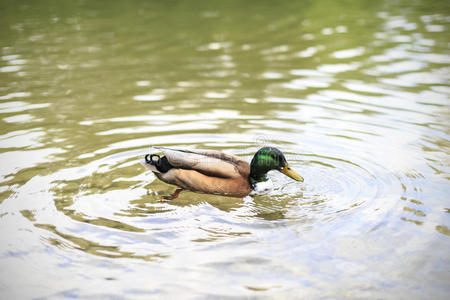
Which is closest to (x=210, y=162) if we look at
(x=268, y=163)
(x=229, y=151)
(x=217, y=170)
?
(x=217, y=170)

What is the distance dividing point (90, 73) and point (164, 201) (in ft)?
18.1

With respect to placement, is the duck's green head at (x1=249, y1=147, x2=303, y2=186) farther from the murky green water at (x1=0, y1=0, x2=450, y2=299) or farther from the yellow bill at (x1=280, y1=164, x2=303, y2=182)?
the murky green water at (x1=0, y1=0, x2=450, y2=299)

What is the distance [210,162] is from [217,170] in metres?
0.13

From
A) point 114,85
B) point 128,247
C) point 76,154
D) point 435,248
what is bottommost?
point 435,248

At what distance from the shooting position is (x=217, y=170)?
5641 mm

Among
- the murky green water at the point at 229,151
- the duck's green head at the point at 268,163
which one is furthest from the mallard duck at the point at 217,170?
the murky green water at the point at 229,151

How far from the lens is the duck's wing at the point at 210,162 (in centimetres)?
566

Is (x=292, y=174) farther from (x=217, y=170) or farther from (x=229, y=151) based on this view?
(x=229, y=151)

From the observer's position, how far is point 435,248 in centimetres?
465

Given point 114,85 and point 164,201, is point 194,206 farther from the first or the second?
point 114,85

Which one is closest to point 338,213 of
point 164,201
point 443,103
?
point 164,201

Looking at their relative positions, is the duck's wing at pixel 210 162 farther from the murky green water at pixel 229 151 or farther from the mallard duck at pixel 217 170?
the murky green water at pixel 229 151

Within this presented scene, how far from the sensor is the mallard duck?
5.68m

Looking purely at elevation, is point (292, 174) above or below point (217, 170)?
below
